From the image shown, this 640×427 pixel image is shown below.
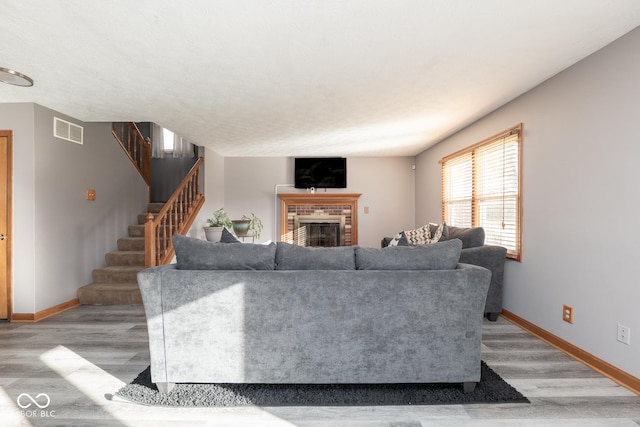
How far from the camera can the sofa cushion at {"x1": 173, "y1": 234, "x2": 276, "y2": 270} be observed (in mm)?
2279

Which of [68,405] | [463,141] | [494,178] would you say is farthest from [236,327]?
[463,141]

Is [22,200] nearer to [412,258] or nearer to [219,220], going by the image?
[219,220]

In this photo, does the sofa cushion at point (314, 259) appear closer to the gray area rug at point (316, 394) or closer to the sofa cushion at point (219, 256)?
the sofa cushion at point (219, 256)

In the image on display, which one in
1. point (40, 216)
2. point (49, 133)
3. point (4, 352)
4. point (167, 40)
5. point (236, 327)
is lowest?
point (4, 352)

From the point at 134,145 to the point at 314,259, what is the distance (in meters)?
5.42

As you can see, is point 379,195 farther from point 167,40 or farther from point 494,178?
point 167,40

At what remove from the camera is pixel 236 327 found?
217 cm

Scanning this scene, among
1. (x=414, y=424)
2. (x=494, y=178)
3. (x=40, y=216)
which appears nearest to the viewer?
(x=414, y=424)

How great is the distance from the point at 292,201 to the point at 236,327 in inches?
214

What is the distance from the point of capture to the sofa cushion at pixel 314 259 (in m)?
2.30

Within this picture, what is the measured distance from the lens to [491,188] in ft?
14.4

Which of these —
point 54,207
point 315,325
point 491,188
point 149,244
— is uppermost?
point 491,188

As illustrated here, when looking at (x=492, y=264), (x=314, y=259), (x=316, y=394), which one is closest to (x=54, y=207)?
(x=314, y=259)

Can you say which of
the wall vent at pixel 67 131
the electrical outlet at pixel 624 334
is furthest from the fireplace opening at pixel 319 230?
the electrical outlet at pixel 624 334
